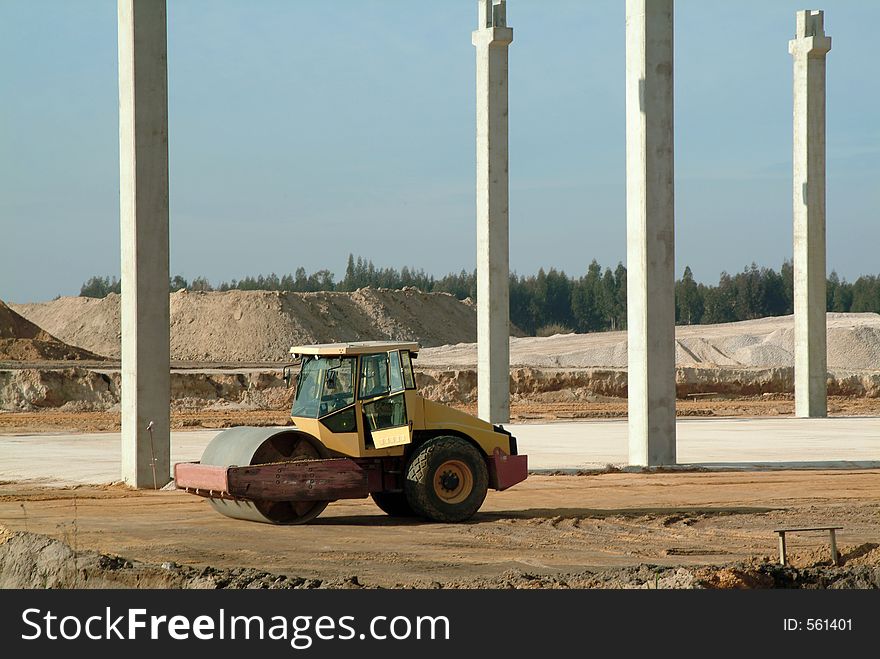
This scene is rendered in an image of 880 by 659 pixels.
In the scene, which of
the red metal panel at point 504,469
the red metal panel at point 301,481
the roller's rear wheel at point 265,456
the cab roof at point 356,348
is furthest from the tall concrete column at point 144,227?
the red metal panel at point 504,469

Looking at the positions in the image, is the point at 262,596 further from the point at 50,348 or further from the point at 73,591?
the point at 50,348

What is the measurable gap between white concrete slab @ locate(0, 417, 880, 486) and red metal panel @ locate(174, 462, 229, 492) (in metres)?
6.10

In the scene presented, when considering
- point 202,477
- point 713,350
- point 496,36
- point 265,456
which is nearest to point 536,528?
point 265,456

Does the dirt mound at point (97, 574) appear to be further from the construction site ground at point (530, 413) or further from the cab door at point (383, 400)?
the construction site ground at point (530, 413)

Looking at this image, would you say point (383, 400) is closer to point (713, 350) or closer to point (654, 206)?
point (654, 206)

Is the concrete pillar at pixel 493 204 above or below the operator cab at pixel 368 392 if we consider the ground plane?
above

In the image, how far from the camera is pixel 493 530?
13.5 metres

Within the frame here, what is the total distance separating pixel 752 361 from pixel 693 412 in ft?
83.9

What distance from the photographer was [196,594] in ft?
28.1

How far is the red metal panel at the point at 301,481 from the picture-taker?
12.8 metres

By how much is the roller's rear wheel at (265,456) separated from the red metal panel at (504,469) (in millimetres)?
2023

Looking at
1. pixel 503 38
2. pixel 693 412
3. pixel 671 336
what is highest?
pixel 503 38

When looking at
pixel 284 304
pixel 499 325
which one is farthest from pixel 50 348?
pixel 499 325

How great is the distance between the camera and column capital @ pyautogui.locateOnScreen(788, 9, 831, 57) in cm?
3462
